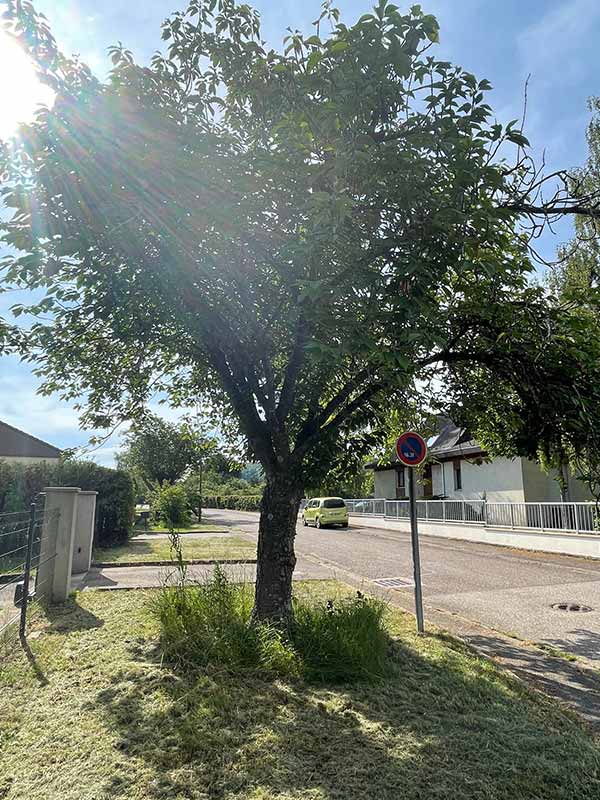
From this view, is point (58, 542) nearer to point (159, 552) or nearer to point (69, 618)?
point (69, 618)

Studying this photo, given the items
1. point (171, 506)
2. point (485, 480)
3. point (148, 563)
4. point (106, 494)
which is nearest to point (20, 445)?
point (171, 506)

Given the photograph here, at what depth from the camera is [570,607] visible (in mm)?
7707

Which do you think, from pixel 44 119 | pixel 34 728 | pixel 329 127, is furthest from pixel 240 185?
pixel 34 728

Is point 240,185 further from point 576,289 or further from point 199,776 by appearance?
point 199,776

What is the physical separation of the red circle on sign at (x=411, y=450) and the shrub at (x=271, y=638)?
6.15 feet

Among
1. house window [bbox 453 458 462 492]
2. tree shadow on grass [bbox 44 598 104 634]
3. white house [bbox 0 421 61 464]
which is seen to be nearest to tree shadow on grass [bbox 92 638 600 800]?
tree shadow on grass [bbox 44 598 104 634]

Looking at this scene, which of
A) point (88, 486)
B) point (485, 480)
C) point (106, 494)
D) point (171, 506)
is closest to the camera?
point (88, 486)

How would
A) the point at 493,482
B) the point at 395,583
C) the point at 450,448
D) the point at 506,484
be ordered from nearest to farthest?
1. the point at 395,583
2. the point at 506,484
3. the point at 493,482
4. the point at 450,448

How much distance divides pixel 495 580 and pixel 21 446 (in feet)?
84.4

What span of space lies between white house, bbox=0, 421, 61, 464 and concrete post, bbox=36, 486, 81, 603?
21038 mm

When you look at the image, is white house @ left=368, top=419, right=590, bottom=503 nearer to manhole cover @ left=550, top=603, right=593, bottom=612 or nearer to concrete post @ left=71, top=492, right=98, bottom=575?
manhole cover @ left=550, top=603, right=593, bottom=612

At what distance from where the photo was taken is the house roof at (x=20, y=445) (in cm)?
2650

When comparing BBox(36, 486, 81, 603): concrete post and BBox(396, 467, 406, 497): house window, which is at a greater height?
BBox(396, 467, 406, 497): house window

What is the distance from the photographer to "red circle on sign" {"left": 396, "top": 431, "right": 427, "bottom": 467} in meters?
6.43
